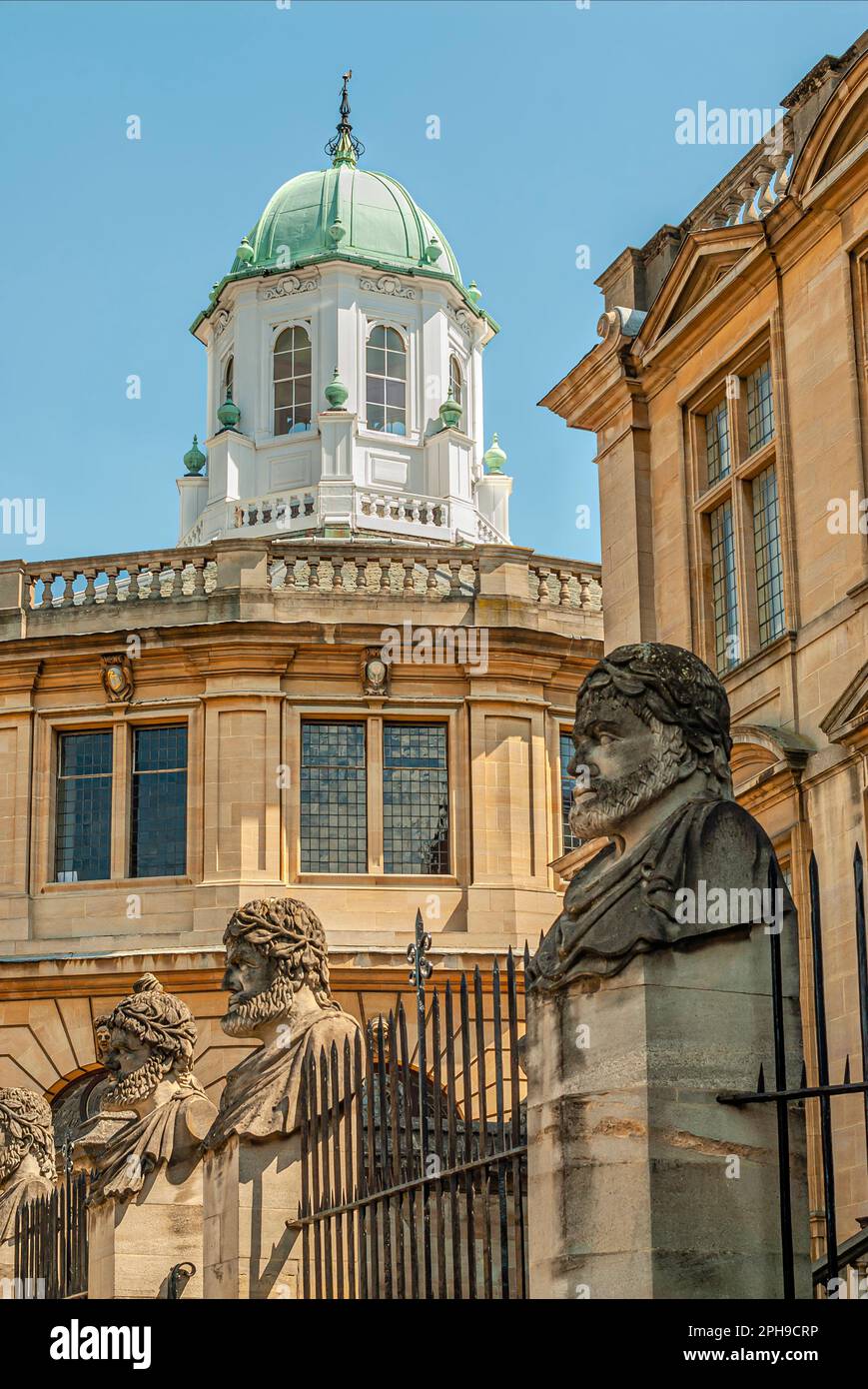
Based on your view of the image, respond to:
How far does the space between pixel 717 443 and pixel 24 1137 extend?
10229 millimetres

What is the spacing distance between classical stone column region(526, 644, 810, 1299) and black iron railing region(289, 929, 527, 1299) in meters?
0.27

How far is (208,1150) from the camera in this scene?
10.7 meters

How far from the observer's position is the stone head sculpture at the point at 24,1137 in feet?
52.9

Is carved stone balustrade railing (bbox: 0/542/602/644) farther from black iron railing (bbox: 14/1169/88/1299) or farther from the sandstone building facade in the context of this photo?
black iron railing (bbox: 14/1169/88/1299)

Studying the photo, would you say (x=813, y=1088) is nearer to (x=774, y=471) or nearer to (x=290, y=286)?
(x=774, y=471)
